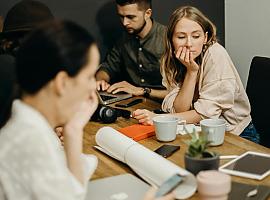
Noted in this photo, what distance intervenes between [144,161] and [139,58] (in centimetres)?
172

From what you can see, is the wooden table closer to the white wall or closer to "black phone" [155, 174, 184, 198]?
"black phone" [155, 174, 184, 198]

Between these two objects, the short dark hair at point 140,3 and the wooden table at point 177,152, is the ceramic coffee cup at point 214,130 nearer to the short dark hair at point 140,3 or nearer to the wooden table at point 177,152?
the wooden table at point 177,152

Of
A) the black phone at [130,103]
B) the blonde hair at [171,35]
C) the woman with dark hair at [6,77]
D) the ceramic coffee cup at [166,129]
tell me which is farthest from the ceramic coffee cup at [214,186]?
the black phone at [130,103]

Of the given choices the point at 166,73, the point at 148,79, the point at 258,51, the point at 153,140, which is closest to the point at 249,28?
the point at 258,51

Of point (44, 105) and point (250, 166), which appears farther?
point (250, 166)

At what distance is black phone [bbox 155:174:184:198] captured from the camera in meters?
1.21

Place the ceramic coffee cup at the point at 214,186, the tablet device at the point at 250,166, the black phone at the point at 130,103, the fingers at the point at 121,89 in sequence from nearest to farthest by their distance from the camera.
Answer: the ceramic coffee cup at the point at 214,186, the tablet device at the point at 250,166, the black phone at the point at 130,103, the fingers at the point at 121,89

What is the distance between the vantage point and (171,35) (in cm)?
218

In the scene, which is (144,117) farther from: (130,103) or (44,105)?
(44,105)

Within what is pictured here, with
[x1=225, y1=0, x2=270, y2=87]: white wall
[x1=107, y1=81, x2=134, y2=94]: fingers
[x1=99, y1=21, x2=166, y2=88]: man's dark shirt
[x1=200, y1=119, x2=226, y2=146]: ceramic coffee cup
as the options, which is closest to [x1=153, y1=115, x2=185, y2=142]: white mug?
[x1=200, y1=119, x2=226, y2=146]: ceramic coffee cup

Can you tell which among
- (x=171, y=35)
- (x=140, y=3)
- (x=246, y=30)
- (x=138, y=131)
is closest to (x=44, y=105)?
(x=138, y=131)

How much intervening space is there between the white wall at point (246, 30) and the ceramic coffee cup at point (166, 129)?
1820 mm

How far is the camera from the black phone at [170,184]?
3.97 ft

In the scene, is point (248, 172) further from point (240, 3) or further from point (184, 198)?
point (240, 3)
